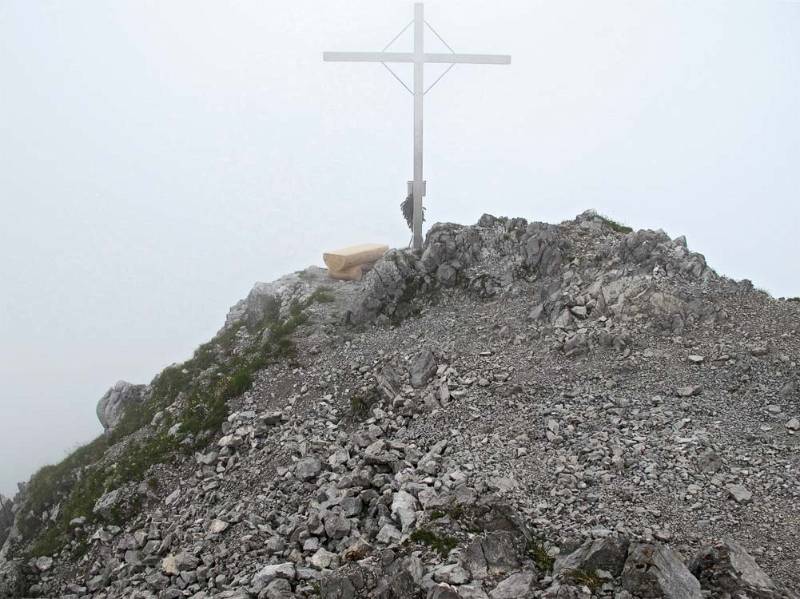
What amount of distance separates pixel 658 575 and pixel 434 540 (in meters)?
3.11

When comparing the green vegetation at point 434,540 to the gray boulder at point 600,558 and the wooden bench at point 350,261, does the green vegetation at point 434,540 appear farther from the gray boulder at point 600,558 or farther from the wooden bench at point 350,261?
the wooden bench at point 350,261

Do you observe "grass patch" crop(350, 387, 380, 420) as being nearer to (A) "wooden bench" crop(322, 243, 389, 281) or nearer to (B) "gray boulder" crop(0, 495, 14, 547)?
(A) "wooden bench" crop(322, 243, 389, 281)

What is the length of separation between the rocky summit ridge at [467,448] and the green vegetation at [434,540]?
0.19ft

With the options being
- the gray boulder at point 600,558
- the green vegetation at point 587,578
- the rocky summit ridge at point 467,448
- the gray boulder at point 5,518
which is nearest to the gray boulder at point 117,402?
the rocky summit ridge at point 467,448

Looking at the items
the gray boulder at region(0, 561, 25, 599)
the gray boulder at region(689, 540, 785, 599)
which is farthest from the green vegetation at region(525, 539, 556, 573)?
the gray boulder at region(0, 561, 25, 599)

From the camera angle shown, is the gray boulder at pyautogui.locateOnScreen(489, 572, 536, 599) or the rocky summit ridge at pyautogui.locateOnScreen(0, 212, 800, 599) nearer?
the gray boulder at pyautogui.locateOnScreen(489, 572, 536, 599)

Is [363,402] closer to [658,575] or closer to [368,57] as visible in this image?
[658,575]

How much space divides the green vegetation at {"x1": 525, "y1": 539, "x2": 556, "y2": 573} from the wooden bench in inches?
565

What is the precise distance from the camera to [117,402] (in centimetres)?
2223

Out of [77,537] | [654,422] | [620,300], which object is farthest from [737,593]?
[77,537]

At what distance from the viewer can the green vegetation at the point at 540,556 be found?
346 inches

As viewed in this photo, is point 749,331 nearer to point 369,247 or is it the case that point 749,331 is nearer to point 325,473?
point 325,473

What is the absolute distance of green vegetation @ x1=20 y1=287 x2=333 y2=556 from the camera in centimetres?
1570

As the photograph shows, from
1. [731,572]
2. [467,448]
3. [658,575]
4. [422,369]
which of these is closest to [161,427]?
[422,369]
